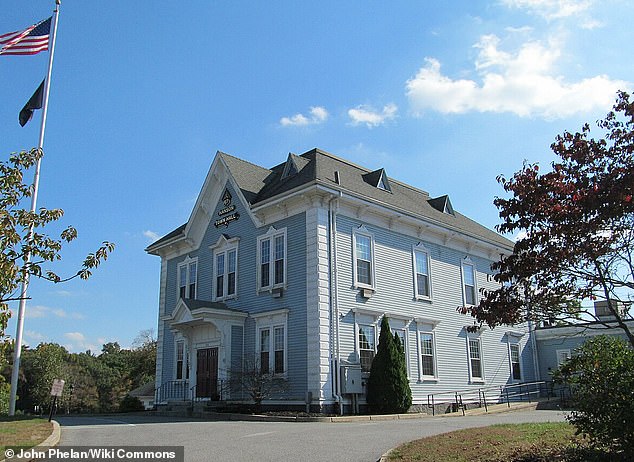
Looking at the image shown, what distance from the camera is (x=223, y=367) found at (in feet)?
76.6

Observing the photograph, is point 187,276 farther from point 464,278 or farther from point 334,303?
point 464,278

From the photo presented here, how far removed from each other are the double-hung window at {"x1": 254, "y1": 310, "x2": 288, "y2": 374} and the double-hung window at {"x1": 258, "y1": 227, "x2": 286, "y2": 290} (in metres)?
1.18

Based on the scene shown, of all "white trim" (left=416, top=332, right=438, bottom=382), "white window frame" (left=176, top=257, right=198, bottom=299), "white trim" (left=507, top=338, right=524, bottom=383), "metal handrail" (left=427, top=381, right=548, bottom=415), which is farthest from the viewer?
"white trim" (left=507, top=338, right=524, bottom=383)

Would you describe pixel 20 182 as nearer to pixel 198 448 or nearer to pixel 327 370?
pixel 198 448

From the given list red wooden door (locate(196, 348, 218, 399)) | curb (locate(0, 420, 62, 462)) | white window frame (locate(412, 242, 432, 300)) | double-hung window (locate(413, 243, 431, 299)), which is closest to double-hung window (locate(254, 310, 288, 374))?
red wooden door (locate(196, 348, 218, 399))

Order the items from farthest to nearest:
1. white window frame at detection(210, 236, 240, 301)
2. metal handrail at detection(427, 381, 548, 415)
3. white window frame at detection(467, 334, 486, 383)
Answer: white window frame at detection(467, 334, 486, 383) < white window frame at detection(210, 236, 240, 301) < metal handrail at detection(427, 381, 548, 415)

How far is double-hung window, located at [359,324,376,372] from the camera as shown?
22.5 metres

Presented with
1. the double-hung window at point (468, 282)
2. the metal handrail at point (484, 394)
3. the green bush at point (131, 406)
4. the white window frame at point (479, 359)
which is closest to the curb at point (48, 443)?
the green bush at point (131, 406)

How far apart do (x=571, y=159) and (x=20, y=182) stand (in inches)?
371

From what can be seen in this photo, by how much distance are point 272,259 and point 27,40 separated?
12.2 m

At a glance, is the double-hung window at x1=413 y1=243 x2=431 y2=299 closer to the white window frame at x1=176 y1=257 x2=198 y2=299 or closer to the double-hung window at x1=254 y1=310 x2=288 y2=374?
the double-hung window at x1=254 y1=310 x2=288 y2=374

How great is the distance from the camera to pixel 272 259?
23.5 meters

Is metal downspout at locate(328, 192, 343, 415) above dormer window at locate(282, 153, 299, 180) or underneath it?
underneath

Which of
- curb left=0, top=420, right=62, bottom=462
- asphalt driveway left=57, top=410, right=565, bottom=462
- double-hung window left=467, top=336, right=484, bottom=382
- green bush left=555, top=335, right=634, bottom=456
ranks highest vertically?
double-hung window left=467, top=336, right=484, bottom=382
